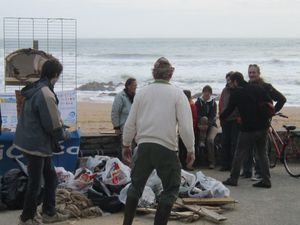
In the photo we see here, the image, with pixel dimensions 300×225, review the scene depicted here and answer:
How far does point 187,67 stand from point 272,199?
→ 110ft

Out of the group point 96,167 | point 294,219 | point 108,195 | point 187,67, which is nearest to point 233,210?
point 294,219

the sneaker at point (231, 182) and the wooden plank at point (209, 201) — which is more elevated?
the wooden plank at point (209, 201)

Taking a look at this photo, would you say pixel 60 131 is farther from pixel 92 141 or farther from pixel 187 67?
pixel 187 67

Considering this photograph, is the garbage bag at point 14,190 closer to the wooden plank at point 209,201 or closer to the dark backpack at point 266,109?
the wooden plank at point 209,201

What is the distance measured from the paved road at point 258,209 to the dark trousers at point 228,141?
74 cm

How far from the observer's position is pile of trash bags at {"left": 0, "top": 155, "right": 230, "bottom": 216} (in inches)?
254

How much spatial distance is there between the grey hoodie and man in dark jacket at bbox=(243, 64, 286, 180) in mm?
3330

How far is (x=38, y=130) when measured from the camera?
5.53 m

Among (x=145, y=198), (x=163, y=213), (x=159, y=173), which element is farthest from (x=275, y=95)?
(x=163, y=213)

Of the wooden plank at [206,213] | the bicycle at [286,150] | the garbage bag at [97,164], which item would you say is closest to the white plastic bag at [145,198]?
the wooden plank at [206,213]

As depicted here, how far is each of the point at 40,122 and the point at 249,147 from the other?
342 cm

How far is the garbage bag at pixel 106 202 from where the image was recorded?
6.40 meters

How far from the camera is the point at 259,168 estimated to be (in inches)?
331

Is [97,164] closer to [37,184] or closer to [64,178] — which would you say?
[64,178]
